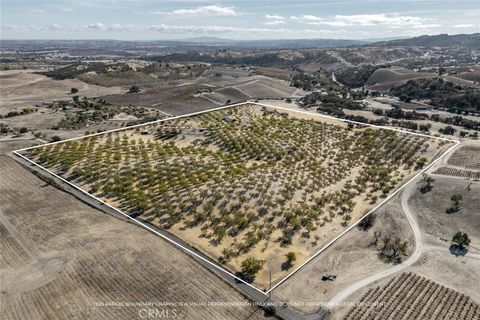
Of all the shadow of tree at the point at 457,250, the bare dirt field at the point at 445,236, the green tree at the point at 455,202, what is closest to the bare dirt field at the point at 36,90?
the bare dirt field at the point at 445,236

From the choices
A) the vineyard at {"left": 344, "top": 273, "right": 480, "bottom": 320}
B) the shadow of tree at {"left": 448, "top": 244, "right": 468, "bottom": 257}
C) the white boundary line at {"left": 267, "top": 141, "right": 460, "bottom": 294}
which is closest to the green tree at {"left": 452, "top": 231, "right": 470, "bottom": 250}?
the shadow of tree at {"left": 448, "top": 244, "right": 468, "bottom": 257}

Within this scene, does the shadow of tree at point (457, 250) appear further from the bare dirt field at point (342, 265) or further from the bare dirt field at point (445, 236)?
the bare dirt field at point (342, 265)

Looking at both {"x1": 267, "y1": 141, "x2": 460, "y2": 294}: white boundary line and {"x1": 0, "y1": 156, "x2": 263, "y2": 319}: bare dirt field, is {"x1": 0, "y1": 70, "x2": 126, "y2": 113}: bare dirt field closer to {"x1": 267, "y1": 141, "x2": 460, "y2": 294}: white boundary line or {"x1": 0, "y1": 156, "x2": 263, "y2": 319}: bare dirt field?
{"x1": 0, "y1": 156, "x2": 263, "y2": 319}: bare dirt field

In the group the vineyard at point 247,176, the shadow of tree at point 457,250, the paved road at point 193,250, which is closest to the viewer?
the paved road at point 193,250

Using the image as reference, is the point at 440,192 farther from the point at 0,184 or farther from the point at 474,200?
the point at 0,184

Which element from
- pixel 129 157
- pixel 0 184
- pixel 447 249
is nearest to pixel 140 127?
pixel 129 157

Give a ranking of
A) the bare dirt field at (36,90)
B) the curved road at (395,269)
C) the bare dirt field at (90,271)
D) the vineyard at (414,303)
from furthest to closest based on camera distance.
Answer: the bare dirt field at (36,90) → the curved road at (395,269) → the bare dirt field at (90,271) → the vineyard at (414,303)

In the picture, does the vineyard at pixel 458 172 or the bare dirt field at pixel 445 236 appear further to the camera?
the vineyard at pixel 458 172

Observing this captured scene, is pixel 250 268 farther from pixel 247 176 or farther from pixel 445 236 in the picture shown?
pixel 445 236

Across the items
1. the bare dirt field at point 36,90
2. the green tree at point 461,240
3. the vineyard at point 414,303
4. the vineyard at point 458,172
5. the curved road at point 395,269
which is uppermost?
the bare dirt field at point 36,90
